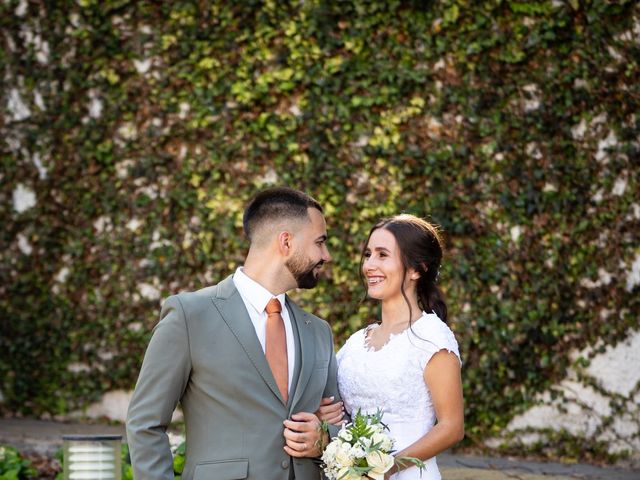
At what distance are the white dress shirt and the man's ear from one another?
15 centimetres

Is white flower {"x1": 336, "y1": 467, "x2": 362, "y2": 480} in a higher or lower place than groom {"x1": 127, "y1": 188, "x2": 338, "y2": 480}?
lower

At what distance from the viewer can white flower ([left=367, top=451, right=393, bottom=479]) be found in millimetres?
2906

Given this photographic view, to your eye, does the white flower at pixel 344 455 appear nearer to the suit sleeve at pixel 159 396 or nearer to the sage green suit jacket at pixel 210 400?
the sage green suit jacket at pixel 210 400

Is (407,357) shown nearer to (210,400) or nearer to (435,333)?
(435,333)

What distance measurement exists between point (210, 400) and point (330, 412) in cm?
49

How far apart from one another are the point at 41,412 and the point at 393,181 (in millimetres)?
3276

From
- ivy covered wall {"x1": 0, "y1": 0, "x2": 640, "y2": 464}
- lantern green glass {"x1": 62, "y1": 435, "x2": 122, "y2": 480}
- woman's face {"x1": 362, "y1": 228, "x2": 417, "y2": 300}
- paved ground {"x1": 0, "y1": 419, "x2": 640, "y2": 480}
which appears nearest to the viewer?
woman's face {"x1": 362, "y1": 228, "x2": 417, "y2": 300}

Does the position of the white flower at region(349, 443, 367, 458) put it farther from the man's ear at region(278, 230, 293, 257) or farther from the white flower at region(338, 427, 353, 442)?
the man's ear at region(278, 230, 293, 257)

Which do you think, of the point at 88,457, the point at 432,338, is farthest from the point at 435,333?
the point at 88,457

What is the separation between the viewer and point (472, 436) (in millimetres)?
5887

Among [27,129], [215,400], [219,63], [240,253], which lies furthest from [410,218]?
[27,129]

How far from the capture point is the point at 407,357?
3.39 meters

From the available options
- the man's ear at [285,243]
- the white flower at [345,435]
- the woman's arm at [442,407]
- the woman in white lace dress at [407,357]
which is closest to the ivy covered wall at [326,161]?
the woman in white lace dress at [407,357]

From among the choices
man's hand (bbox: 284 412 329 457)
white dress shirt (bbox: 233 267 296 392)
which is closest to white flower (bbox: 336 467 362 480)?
man's hand (bbox: 284 412 329 457)
